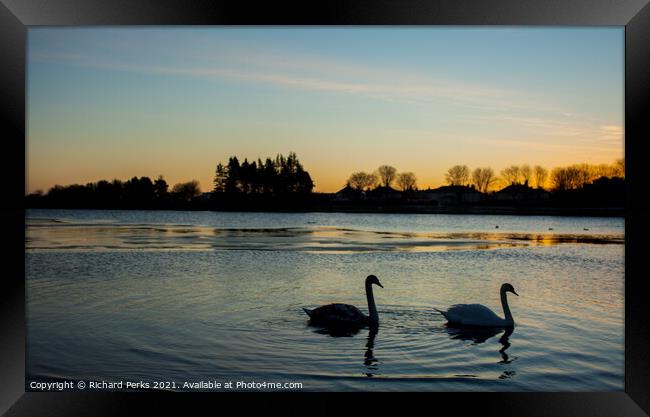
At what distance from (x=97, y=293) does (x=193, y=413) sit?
6218mm

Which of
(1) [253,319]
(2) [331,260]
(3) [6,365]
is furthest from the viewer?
(2) [331,260]

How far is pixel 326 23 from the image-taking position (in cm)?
466

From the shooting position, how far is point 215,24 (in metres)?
4.71

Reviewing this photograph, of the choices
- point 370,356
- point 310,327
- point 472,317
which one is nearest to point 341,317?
point 310,327

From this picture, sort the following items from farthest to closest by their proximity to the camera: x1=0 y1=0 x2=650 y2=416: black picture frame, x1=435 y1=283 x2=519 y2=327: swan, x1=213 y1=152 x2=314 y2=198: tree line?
x1=213 y1=152 x2=314 y2=198: tree line → x1=435 y1=283 x2=519 y2=327: swan → x1=0 y1=0 x2=650 y2=416: black picture frame

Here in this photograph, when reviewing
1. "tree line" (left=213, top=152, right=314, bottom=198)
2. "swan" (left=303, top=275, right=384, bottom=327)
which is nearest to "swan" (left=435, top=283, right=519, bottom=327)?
"swan" (left=303, top=275, right=384, bottom=327)

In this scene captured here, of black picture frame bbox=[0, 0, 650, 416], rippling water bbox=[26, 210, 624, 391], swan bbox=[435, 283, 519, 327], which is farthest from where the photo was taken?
swan bbox=[435, 283, 519, 327]

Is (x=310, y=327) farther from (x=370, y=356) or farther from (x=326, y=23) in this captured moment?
(x=326, y=23)

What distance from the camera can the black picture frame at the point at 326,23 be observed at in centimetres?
443

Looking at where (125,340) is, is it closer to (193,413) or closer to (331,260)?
(193,413)

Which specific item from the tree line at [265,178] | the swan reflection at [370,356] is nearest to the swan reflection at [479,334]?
the swan reflection at [370,356]

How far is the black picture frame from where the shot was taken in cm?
443

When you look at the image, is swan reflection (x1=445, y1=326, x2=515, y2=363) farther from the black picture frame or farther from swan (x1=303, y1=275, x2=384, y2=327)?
the black picture frame

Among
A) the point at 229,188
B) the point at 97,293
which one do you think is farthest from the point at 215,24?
the point at 229,188
